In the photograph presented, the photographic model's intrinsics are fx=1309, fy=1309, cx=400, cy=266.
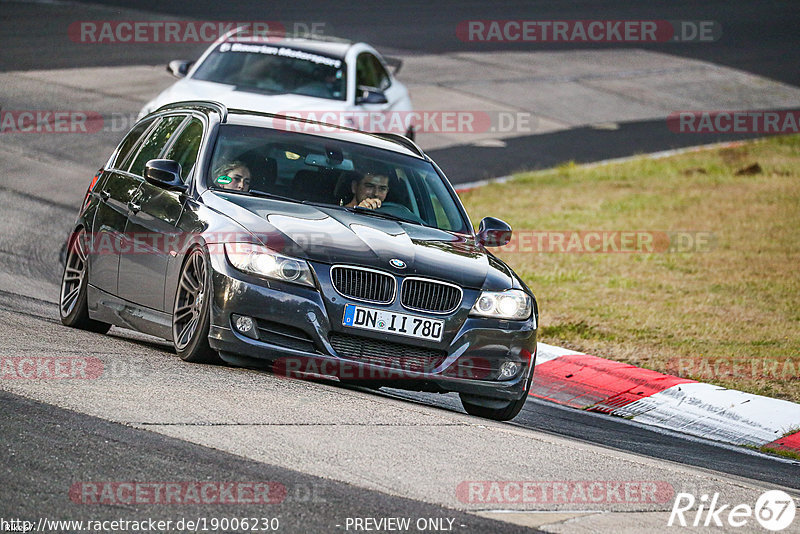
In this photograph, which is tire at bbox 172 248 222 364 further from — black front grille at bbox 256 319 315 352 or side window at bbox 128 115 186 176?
→ side window at bbox 128 115 186 176

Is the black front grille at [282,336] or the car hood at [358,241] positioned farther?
the car hood at [358,241]

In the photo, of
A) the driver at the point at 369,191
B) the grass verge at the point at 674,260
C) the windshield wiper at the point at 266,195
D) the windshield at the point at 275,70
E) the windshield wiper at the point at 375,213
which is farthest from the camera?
the windshield at the point at 275,70

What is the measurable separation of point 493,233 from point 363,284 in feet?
5.73

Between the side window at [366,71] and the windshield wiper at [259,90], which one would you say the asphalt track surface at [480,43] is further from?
the windshield wiper at [259,90]

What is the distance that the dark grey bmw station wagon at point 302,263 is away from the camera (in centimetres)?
741

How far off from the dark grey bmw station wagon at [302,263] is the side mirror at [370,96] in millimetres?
6383

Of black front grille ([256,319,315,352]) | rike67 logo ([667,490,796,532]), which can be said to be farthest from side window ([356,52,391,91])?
rike67 logo ([667,490,796,532])

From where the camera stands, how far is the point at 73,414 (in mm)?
6164

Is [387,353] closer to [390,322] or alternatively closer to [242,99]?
[390,322]

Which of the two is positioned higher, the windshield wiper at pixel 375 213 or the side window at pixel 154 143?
the side window at pixel 154 143

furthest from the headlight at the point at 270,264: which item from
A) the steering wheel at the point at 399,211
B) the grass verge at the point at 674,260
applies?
the grass verge at the point at 674,260

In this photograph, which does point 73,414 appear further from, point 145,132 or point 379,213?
point 145,132

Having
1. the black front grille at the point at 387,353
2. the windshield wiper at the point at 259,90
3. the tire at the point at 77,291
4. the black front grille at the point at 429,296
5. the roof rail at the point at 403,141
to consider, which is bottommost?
the tire at the point at 77,291

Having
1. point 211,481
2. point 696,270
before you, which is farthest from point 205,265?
point 696,270
